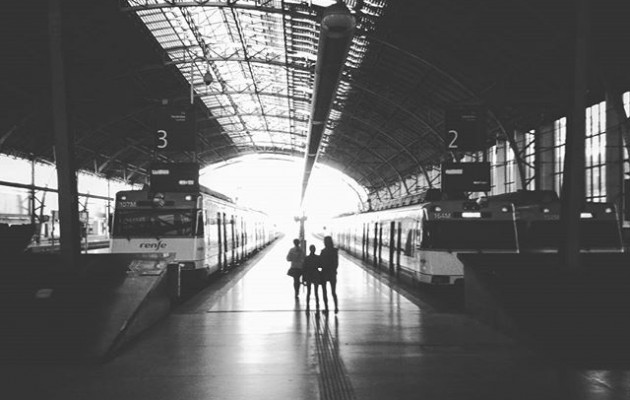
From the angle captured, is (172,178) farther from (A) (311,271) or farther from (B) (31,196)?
(B) (31,196)

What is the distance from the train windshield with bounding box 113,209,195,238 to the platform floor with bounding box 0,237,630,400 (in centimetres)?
500

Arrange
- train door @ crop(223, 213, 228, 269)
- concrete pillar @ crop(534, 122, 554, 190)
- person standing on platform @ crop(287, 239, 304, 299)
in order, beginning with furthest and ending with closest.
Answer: concrete pillar @ crop(534, 122, 554, 190), train door @ crop(223, 213, 228, 269), person standing on platform @ crop(287, 239, 304, 299)

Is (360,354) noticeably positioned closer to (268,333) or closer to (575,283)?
(268,333)

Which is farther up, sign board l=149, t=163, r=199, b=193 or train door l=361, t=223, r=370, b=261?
sign board l=149, t=163, r=199, b=193

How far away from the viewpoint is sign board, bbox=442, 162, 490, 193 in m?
18.5

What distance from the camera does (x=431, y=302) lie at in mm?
15148

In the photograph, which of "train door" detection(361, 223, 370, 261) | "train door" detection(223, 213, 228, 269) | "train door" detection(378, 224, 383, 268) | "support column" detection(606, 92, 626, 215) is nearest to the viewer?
"train door" detection(223, 213, 228, 269)

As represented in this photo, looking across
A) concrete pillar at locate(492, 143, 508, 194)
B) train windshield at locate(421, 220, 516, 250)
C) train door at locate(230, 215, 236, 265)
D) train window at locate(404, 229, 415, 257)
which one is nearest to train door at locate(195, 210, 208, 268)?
train window at locate(404, 229, 415, 257)

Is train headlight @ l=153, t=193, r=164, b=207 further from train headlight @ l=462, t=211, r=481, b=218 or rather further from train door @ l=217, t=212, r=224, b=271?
train headlight @ l=462, t=211, r=481, b=218

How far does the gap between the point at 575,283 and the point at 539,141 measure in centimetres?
2085

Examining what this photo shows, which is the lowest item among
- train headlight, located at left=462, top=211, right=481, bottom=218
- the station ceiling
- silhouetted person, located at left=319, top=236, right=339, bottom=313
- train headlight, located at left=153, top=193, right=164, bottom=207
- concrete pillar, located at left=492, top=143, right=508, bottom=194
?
silhouetted person, located at left=319, top=236, right=339, bottom=313

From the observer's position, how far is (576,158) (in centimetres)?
1041

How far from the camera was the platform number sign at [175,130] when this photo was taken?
18.4m

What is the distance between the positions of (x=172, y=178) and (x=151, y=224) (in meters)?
1.78
